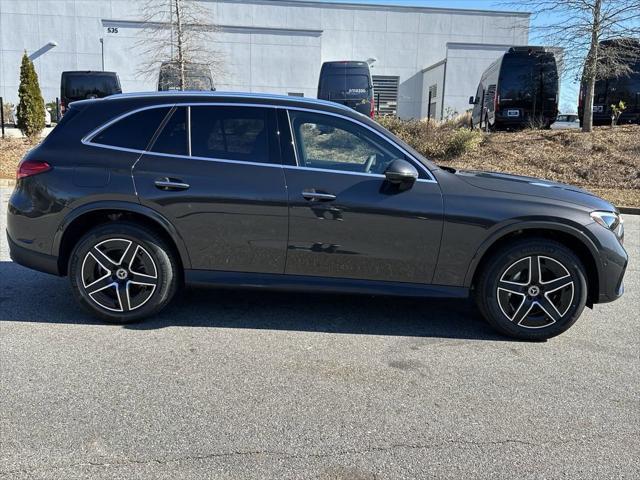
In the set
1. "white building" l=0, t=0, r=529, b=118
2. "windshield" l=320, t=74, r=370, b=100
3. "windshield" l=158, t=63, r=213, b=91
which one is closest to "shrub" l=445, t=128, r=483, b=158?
"windshield" l=320, t=74, r=370, b=100

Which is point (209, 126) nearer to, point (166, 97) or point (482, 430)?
point (166, 97)

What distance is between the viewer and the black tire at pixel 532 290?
4.34 m

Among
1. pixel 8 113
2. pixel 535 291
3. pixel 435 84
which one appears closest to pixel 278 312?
pixel 535 291

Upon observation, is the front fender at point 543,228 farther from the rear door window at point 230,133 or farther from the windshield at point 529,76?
the windshield at point 529,76

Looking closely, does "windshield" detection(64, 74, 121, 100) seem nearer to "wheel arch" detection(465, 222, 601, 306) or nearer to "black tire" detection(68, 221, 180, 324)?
"black tire" detection(68, 221, 180, 324)

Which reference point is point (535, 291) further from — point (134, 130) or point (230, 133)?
point (134, 130)

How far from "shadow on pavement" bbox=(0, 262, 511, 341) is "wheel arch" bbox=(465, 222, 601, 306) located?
608 mm

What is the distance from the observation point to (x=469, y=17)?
→ 114ft

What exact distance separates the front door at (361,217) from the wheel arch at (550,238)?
35 centimetres

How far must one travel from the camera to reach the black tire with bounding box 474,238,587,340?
4344 mm

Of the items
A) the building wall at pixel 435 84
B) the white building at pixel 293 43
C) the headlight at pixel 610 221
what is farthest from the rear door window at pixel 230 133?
the building wall at pixel 435 84

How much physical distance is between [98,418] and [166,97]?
257 cm

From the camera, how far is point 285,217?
4316 mm

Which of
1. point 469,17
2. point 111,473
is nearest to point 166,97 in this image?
point 111,473
